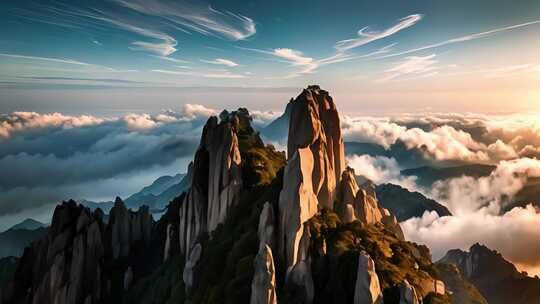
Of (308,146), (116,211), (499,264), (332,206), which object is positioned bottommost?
(499,264)

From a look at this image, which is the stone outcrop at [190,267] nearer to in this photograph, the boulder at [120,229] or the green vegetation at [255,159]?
the green vegetation at [255,159]

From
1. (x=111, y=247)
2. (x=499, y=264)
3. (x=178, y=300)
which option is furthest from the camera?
(x=499, y=264)

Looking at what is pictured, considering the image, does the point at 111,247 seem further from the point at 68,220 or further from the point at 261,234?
the point at 261,234

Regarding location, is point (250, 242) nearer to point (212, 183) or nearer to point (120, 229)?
point (212, 183)

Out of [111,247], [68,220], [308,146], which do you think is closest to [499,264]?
[308,146]

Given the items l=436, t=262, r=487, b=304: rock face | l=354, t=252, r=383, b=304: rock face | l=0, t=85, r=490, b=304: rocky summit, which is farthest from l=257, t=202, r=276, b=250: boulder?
l=436, t=262, r=487, b=304: rock face

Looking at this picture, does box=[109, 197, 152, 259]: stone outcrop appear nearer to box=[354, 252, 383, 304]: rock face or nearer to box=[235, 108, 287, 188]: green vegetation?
box=[235, 108, 287, 188]: green vegetation
